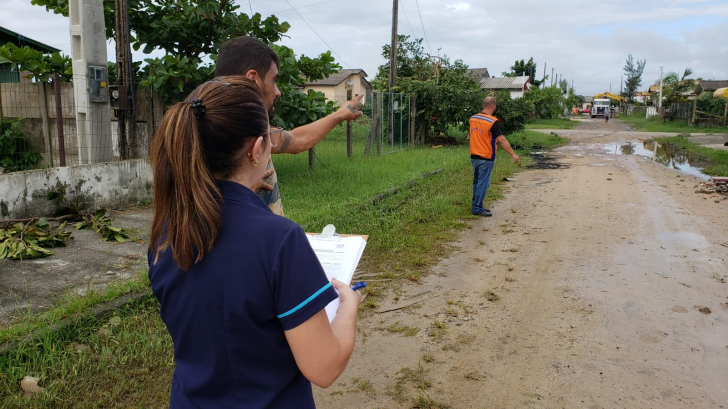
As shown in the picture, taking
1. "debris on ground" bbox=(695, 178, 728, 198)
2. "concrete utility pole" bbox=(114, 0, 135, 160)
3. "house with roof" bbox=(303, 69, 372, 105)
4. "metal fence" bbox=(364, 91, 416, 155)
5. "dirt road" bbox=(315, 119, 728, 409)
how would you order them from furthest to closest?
"house with roof" bbox=(303, 69, 372, 105) → "metal fence" bbox=(364, 91, 416, 155) → "debris on ground" bbox=(695, 178, 728, 198) → "concrete utility pole" bbox=(114, 0, 135, 160) → "dirt road" bbox=(315, 119, 728, 409)

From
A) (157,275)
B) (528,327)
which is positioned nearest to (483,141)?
(528,327)

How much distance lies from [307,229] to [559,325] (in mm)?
3129

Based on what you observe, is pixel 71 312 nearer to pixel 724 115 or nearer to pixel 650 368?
pixel 650 368

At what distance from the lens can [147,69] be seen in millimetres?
9062

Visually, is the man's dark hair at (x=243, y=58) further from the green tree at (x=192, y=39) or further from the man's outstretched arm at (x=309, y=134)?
the green tree at (x=192, y=39)

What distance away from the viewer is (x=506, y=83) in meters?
62.2

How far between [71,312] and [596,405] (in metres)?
3.54

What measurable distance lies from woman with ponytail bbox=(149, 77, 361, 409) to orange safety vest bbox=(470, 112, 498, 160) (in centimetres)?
738

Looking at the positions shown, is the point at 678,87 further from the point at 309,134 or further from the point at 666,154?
the point at 309,134

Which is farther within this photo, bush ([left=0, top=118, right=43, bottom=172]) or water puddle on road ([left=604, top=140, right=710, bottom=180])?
water puddle on road ([left=604, top=140, right=710, bottom=180])

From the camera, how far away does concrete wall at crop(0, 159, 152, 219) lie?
21.3 ft

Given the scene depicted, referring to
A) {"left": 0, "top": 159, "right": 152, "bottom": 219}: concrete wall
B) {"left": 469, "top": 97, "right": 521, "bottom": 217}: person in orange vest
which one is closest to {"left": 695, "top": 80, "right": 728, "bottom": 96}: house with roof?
{"left": 469, "top": 97, "right": 521, "bottom": 217}: person in orange vest

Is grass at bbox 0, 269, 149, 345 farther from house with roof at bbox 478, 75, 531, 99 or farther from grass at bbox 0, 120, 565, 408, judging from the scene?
house with roof at bbox 478, 75, 531, 99

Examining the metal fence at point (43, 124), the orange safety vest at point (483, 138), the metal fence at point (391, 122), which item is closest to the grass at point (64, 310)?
A: the metal fence at point (43, 124)
